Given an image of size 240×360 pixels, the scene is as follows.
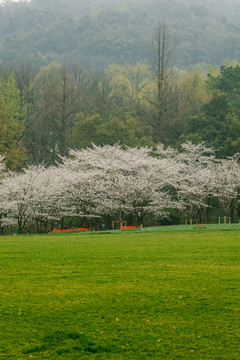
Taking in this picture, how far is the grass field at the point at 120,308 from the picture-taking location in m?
5.07

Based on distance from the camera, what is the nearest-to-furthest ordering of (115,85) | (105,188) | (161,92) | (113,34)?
(105,188), (161,92), (115,85), (113,34)

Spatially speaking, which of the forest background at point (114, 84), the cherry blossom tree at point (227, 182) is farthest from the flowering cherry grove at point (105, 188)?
the forest background at point (114, 84)

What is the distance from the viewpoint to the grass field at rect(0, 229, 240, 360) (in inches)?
199

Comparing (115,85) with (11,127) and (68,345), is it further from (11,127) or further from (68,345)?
(68,345)

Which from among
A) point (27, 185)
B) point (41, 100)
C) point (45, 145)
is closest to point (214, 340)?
point (27, 185)

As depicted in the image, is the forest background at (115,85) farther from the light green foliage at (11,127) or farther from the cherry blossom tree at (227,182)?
the cherry blossom tree at (227,182)

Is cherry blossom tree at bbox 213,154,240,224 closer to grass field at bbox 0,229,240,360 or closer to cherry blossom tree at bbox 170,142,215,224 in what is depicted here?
cherry blossom tree at bbox 170,142,215,224

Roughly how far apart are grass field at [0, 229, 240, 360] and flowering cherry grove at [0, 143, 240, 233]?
16942 millimetres

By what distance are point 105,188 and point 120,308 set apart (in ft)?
73.9

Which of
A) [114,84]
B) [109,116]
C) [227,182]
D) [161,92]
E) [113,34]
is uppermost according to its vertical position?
[113,34]

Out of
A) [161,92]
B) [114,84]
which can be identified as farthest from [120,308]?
[114,84]

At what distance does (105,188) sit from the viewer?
29.0m

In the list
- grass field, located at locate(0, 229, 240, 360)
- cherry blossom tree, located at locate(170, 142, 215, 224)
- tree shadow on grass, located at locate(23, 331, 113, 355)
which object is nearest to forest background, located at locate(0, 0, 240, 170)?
cherry blossom tree, located at locate(170, 142, 215, 224)

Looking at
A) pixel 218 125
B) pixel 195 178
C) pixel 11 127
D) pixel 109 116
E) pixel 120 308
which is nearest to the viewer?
pixel 120 308
